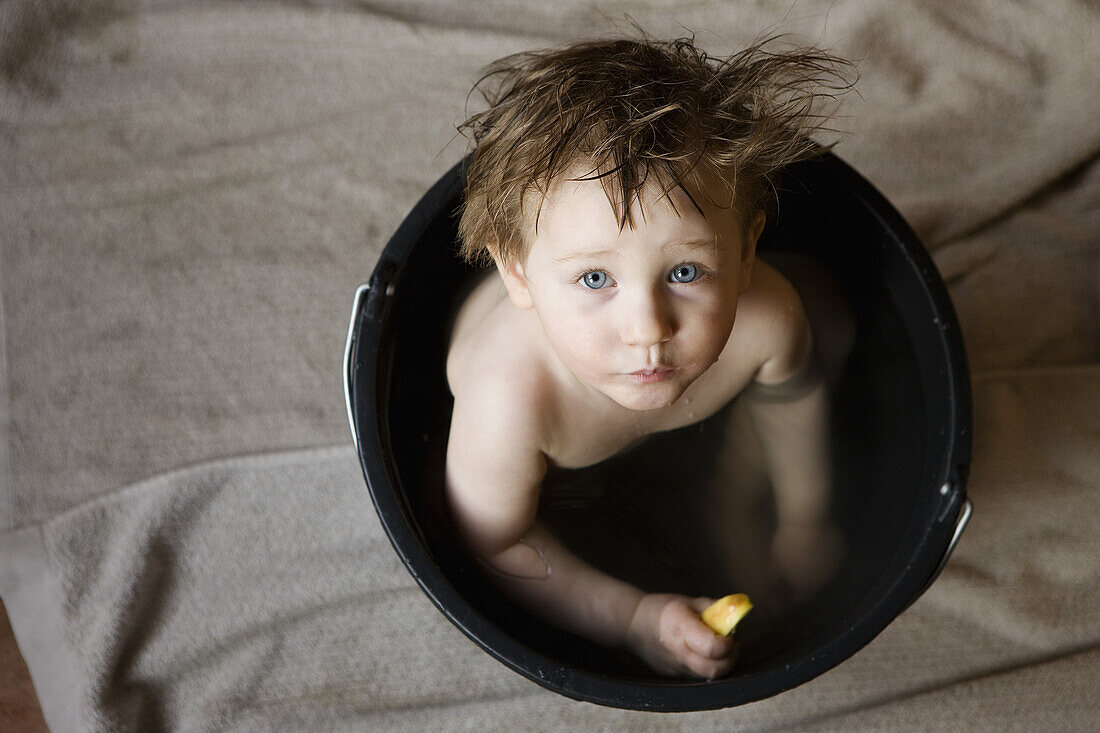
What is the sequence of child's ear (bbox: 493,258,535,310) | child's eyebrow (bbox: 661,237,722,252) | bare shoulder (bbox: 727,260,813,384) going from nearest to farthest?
child's eyebrow (bbox: 661,237,722,252), child's ear (bbox: 493,258,535,310), bare shoulder (bbox: 727,260,813,384)

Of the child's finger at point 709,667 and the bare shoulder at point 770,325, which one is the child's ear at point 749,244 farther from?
the child's finger at point 709,667

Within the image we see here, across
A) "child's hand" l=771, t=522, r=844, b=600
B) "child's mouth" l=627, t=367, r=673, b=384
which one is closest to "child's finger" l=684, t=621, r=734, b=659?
"child's hand" l=771, t=522, r=844, b=600

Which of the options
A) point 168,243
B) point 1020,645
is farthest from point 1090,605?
point 168,243

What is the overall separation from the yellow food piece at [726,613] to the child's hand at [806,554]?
150 mm

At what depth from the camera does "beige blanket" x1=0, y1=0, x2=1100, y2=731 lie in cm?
91

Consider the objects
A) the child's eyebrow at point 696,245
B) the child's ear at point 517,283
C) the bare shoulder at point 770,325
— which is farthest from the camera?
the bare shoulder at point 770,325

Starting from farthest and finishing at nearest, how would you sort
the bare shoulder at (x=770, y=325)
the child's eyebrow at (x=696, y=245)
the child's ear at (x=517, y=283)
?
the bare shoulder at (x=770, y=325)
the child's ear at (x=517, y=283)
the child's eyebrow at (x=696, y=245)

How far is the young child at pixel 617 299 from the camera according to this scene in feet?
2.00

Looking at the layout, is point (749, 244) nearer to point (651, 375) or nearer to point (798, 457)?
point (651, 375)

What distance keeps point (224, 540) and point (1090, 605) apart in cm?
94

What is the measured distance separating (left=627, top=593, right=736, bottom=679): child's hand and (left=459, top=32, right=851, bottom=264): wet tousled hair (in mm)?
362

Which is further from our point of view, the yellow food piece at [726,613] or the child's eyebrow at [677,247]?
the yellow food piece at [726,613]

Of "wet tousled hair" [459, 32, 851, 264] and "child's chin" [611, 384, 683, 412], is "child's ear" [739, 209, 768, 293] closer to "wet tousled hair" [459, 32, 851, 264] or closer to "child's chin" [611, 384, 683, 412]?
"wet tousled hair" [459, 32, 851, 264]

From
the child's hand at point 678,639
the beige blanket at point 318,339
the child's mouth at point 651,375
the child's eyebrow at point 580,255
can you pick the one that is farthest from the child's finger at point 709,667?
the child's eyebrow at point 580,255
